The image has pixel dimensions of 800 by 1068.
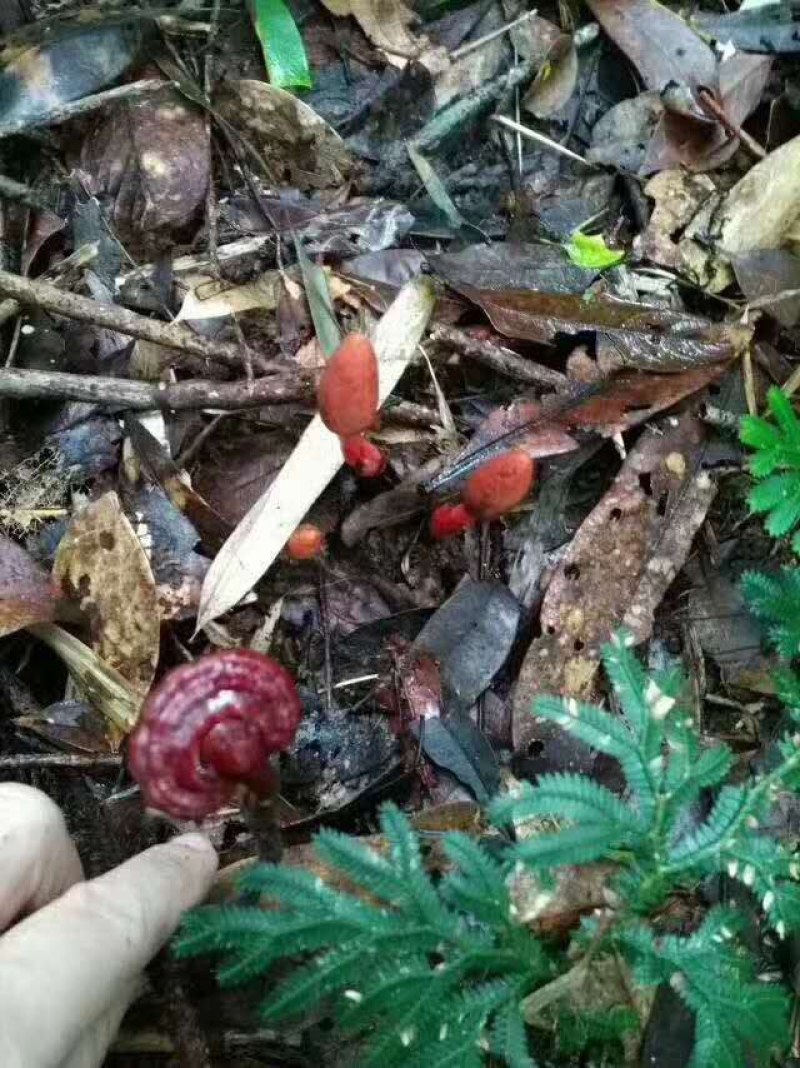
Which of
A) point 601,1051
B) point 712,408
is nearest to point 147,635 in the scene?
point 601,1051

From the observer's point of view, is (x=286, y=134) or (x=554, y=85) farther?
(x=554, y=85)

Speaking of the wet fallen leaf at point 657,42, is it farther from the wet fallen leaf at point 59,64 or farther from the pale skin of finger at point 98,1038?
the pale skin of finger at point 98,1038

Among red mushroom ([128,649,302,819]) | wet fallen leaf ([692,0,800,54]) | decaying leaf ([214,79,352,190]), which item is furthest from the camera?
wet fallen leaf ([692,0,800,54])

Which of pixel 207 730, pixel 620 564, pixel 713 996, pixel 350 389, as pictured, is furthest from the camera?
pixel 620 564

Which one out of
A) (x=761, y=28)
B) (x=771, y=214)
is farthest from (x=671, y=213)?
(x=761, y=28)

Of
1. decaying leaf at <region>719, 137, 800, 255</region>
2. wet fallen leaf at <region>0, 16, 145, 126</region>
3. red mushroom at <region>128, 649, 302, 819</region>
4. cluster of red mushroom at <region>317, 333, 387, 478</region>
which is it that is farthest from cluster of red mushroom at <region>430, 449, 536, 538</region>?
wet fallen leaf at <region>0, 16, 145, 126</region>

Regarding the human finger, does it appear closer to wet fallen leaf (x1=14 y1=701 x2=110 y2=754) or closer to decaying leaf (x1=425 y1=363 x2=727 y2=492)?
wet fallen leaf (x1=14 y1=701 x2=110 y2=754)

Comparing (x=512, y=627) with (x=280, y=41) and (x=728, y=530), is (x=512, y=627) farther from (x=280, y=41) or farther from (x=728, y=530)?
(x=280, y=41)

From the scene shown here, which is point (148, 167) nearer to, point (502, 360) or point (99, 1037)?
point (502, 360)
